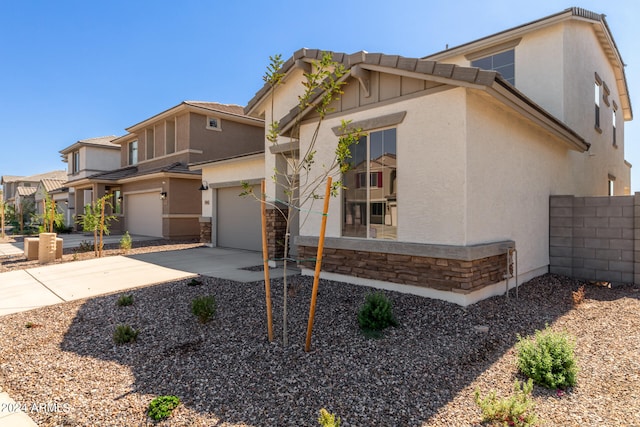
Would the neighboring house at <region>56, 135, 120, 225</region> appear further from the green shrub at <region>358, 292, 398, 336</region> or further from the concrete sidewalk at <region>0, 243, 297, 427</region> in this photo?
the green shrub at <region>358, 292, 398, 336</region>

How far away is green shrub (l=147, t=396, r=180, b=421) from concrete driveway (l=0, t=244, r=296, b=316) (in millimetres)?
4290

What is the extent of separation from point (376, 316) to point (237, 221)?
370 inches

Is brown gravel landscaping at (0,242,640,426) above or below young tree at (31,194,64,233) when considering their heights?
below

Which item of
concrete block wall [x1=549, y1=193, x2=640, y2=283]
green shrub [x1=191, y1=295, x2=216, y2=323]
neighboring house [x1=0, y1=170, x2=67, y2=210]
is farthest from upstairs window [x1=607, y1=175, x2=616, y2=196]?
neighboring house [x1=0, y1=170, x2=67, y2=210]

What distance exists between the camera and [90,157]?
83.9 ft

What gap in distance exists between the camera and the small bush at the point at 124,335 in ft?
15.3

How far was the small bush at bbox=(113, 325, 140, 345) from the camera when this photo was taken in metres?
4.66

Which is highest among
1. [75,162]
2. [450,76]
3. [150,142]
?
[150,142]

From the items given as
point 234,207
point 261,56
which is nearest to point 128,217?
point 234,207

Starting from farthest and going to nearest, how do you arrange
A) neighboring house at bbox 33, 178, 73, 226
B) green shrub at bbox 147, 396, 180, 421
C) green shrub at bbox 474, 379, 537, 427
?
neighboring house at bbox 33, 178, 73, 226
green shrub at bbox 147, 396, 180, 421
green shrub at bbox 474, 379, 537, 427

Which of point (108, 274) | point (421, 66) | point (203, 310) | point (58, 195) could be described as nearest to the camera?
point (203, 310)

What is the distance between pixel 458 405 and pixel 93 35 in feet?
48.3

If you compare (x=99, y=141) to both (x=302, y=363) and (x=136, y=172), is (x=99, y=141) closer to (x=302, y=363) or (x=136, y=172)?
(x=136, y=172)

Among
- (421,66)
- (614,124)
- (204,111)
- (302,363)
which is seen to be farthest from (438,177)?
(204,111)
